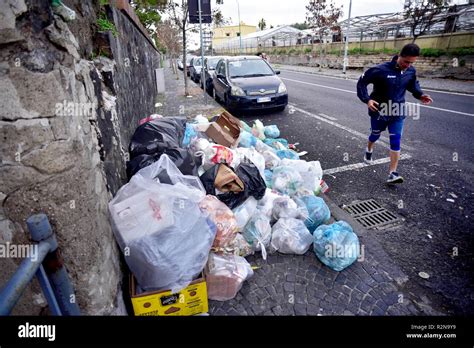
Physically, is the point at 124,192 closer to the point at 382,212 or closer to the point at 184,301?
the point at 184,301

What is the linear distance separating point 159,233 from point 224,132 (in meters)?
2.43

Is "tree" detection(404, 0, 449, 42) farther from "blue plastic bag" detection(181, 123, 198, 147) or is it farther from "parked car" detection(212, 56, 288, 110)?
"blue plastic bag" detection(181, 123, 198, 147)

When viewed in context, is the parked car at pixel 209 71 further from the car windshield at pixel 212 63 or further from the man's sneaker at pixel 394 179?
the man's sneaker at pixel 394 179

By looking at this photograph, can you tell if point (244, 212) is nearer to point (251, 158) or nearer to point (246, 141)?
point (251, 158)

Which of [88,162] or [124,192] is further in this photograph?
[124,192]

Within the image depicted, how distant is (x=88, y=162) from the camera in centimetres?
140

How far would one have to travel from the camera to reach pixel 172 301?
70.0 inches

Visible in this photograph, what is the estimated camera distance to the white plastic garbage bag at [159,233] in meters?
1.64

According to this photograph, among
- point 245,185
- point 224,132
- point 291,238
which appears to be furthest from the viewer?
point 224,132

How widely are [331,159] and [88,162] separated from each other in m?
3.92

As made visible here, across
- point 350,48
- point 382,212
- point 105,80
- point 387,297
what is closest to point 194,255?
point 387,297

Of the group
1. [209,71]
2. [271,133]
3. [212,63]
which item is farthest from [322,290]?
[212,63]

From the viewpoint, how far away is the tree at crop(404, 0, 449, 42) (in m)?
15.4

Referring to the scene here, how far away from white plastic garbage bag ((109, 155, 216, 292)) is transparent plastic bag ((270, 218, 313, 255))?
859 mm
